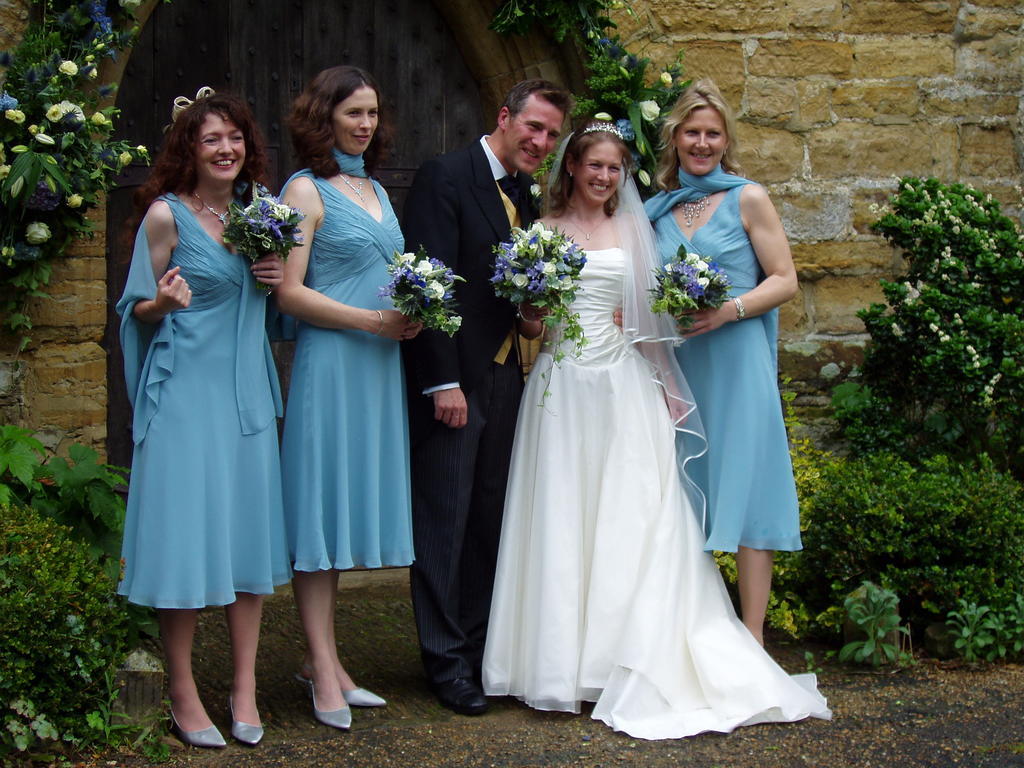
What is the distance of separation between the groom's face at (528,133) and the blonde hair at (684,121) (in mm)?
493

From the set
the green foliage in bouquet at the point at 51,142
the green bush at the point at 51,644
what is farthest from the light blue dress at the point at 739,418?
the green foliage in bouquet at the point at 51,142

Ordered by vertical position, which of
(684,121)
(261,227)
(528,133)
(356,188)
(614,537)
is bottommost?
(614,537)

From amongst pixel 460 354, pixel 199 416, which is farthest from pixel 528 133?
pixel 199 416

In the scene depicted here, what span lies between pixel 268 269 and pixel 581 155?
1.25m

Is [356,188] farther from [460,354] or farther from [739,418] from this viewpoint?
[739,418]

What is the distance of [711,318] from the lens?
14.3 feet

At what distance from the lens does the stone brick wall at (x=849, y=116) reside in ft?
20.0

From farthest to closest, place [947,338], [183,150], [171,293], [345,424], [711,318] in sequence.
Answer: [947,338], [711,318], [345,424], [183,150], [171,293]

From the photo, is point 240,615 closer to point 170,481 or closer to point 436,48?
point 170,481

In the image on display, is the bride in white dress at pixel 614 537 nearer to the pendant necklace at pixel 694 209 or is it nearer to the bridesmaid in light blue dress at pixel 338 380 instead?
the pendant necklace at pixel 694 209

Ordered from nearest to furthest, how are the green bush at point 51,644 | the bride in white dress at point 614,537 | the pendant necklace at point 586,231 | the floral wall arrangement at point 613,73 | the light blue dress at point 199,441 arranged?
1. the green bush at point 51,644
2. the light blue dress at point 199,441
3. the bride in white dress at point 614,537
4. the pendant necklace at point 586,231
5. the floral wall arrangement at point 613,73

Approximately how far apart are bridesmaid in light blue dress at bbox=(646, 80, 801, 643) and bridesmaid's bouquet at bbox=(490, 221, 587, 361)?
549mm

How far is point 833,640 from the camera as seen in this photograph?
518cm

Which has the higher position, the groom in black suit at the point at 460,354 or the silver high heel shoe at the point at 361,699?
the groom in black suit at the point at 460,354
